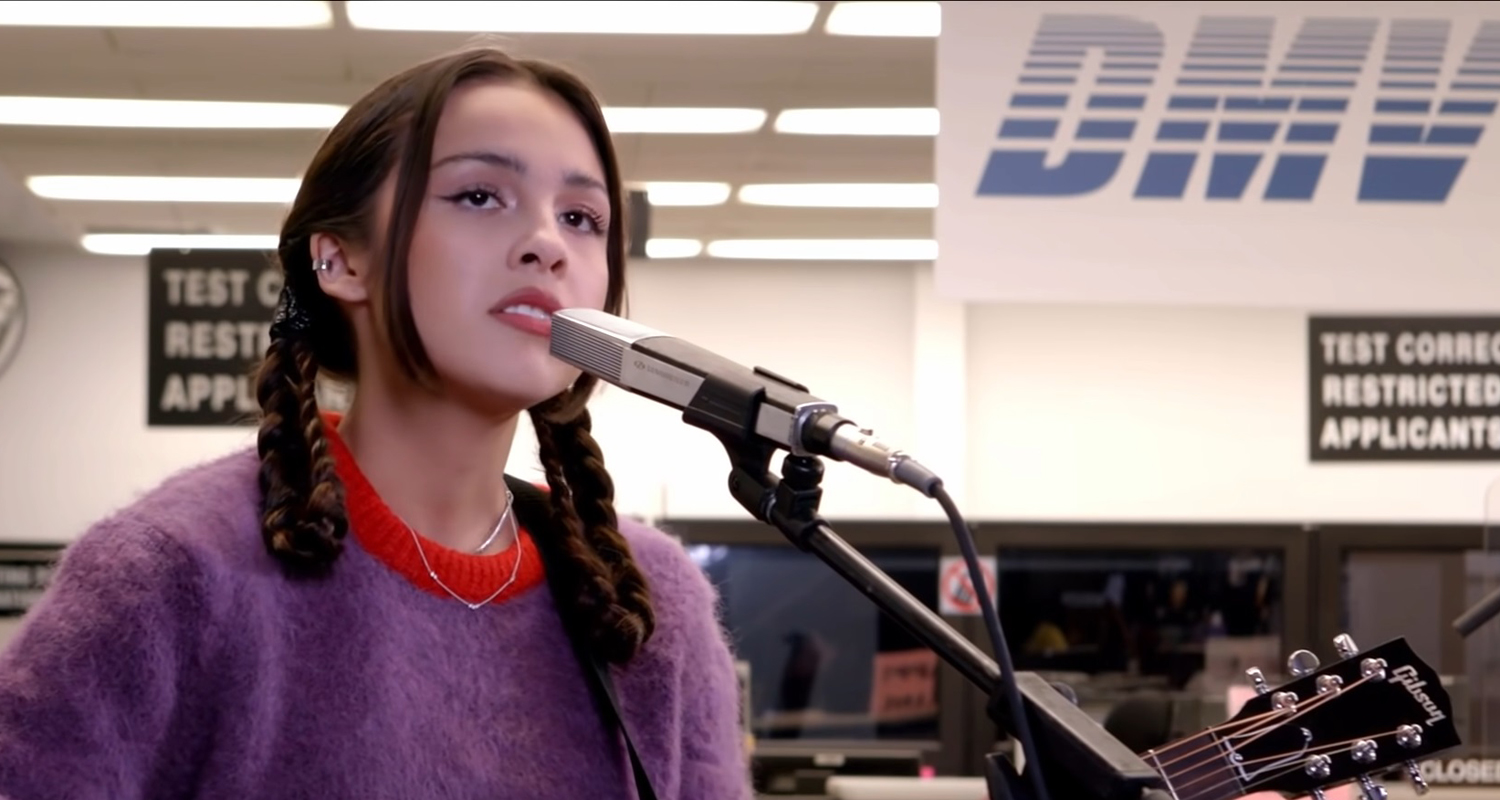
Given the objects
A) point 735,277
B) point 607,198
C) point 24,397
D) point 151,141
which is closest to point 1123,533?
point 735,277

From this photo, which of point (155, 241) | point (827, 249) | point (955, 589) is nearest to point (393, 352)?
point (955, 589)

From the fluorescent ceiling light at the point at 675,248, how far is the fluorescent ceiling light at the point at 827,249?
8 centimetres

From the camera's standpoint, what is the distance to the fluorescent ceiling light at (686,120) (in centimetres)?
→ 614

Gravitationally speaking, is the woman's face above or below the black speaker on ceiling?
below

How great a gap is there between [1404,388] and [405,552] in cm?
774

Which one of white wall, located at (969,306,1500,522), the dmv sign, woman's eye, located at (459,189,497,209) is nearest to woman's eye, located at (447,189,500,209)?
woman's eye, located at (459,189,497,209)

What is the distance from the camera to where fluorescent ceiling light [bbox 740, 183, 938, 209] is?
7.24 meters

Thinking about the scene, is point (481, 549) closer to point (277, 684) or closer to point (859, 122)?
point (277, 684)

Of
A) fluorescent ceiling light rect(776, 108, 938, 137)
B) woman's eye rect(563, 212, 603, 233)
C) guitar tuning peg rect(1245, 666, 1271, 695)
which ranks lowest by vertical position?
guitar tuning peg rect(1245, 666, 1271, 695)

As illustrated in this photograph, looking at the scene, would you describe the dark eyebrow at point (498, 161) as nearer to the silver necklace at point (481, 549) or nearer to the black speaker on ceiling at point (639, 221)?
the silver necklace at point (481, 549)

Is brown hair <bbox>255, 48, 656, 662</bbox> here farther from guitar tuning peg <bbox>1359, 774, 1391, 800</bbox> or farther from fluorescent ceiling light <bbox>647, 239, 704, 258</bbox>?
fluorescent ceiling light <bbox>647, 239, 704, 258</bbox>

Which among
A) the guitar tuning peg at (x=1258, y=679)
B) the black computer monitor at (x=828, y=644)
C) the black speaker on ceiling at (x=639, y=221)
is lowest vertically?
the black computer monitor at (x=828, y=644)

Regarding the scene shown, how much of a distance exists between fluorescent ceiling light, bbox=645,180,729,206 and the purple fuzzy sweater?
5904mm

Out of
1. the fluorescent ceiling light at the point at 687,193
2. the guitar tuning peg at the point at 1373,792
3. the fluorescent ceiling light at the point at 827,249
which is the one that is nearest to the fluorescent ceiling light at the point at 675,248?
the fluorescent ceiling light at the point at 827,249
